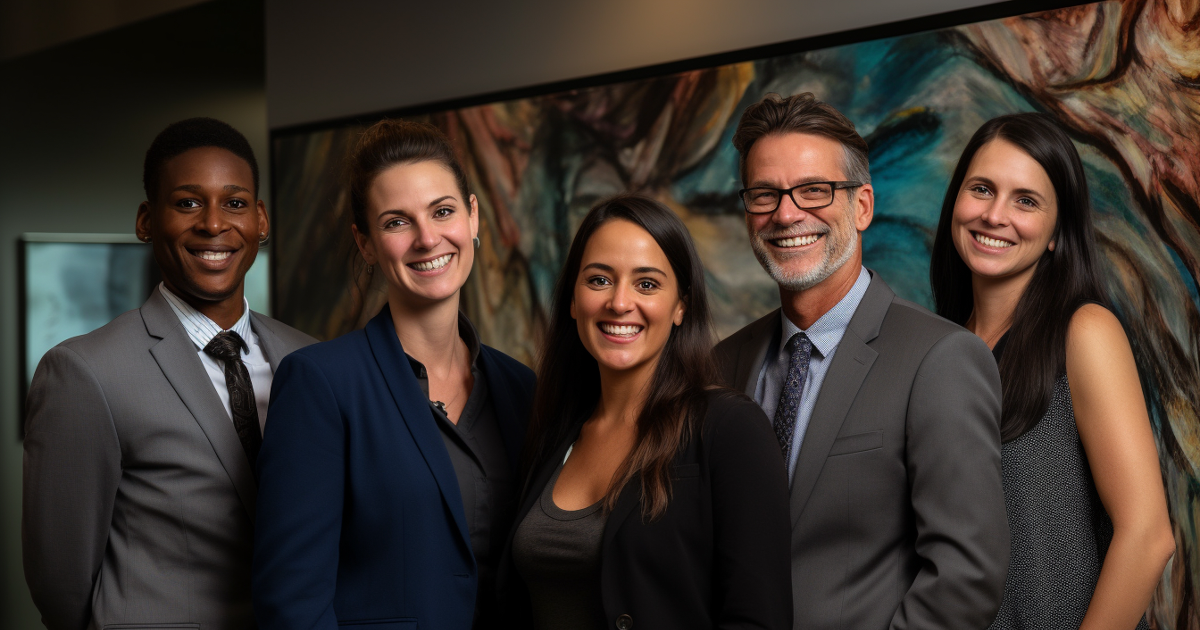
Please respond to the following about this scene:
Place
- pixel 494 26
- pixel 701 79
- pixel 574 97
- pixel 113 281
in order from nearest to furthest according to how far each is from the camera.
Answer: pixel 701 79, pixel 574 97, pixel 494 26, pixel 113 281

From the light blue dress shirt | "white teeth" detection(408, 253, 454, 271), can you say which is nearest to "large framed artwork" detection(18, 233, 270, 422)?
"white teeth" detection(408, 253, 454, 271)

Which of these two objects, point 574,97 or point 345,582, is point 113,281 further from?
point 345,582

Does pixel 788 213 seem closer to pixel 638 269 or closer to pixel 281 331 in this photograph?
pixel 638 269

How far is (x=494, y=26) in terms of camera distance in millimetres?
4148

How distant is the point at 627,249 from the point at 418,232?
1.62 feet

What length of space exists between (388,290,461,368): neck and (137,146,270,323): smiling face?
0.43m

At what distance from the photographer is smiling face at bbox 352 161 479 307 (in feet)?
6.91

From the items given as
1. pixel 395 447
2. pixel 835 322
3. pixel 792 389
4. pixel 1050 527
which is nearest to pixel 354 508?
pixel 395 447

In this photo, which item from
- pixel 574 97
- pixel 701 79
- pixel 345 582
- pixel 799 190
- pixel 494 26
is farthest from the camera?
pixel 494 26

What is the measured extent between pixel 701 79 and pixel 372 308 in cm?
188

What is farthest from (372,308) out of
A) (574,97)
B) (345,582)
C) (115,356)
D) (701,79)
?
(345,582)

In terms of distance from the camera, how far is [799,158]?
207 cm

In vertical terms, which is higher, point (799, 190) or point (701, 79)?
point (701, 79)

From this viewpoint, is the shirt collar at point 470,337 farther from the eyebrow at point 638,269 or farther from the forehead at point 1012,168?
the forehead at point 1012,168
